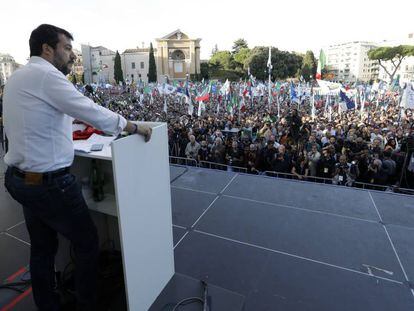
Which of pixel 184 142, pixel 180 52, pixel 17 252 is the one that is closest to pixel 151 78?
pixel 180 52

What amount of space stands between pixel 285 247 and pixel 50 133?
2.44m

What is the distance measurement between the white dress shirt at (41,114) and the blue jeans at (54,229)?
0.42 ft

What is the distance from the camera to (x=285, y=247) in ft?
9.57

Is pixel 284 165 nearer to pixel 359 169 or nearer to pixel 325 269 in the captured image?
pixel 359 169

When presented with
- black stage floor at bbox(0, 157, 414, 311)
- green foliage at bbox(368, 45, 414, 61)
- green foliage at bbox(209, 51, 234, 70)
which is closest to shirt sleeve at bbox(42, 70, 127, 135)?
black stage floor at bbox(0, 157, 414, 311)

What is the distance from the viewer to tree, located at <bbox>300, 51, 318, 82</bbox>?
2422 inches

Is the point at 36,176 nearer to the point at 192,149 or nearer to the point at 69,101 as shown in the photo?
the point at 69,101

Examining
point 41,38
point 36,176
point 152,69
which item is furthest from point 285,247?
point 152,69

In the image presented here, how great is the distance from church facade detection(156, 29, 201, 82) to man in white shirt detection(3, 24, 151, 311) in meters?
67.1

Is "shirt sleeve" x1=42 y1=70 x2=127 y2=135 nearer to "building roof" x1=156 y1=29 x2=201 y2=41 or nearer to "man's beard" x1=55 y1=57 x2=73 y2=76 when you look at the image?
"man's beard" x1=55 y1=57 x2=73 y2=76

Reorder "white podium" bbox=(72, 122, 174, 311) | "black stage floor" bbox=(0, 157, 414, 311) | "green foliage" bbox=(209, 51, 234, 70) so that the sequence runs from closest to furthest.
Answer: "white podium" bbox=(72, 122, 174, 311)
"black stage floor" bbox=(0, 157, 414, 311)
"green foliage" bbox=(209, 51, 234, 70)

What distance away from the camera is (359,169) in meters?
6.80

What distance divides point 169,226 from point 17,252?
5.88 ft

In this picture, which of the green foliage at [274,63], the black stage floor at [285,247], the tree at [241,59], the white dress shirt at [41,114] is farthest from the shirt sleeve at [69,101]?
the tree at [241,59]
